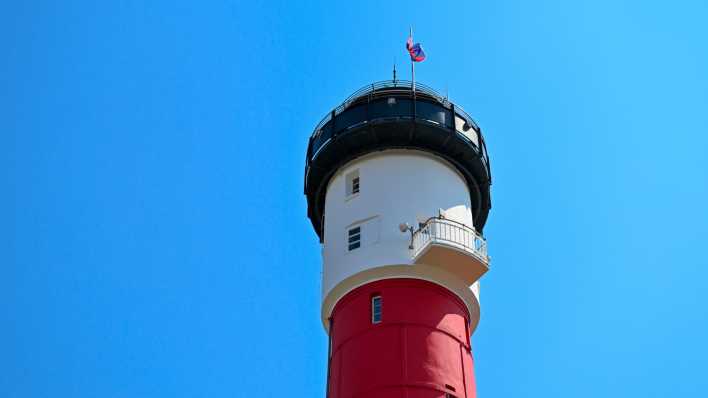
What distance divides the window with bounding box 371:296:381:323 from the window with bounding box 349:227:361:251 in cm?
252

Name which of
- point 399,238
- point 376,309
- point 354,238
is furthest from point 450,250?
point 354,238

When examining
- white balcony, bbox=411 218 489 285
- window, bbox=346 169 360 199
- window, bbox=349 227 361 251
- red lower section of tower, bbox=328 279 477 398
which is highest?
window, bbox=346 169 360 199

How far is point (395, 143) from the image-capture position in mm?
42781

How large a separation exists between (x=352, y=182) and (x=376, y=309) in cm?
687

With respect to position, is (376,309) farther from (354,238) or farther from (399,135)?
(399,135)

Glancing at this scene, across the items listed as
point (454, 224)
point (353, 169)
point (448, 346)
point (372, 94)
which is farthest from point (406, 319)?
point (372, 94)

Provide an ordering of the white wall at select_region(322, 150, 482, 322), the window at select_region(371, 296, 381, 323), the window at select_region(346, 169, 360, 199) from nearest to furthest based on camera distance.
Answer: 1. the window at select_region(371, 296, 381, 323)
2. the white wall at select_region(322, 150, 482, 322)
3. the window at select_region(346, 169, 360, 199)

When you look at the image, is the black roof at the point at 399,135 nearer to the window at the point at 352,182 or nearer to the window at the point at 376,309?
the window at the point at 352,182

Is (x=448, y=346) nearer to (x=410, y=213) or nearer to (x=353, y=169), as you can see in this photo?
(x=410, y=213)

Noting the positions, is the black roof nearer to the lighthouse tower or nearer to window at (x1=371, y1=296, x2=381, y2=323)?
the lighthouse tower

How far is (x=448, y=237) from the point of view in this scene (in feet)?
129

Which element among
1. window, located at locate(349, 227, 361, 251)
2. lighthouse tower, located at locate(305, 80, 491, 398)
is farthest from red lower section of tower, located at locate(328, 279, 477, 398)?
window, located at locate(349, 227, 361, 251)

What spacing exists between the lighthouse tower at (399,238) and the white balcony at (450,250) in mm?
49

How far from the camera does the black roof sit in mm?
42719
